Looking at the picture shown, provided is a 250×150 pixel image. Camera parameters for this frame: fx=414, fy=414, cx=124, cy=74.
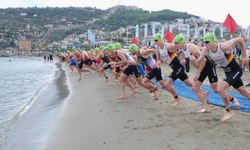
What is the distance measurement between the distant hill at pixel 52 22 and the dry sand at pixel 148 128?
139 metres

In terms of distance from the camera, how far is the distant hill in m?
158

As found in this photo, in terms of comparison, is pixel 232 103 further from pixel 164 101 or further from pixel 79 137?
pixel 79 137

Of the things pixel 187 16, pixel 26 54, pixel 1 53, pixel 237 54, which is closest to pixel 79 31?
pixel 26 54

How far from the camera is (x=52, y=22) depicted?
176625 millimetres

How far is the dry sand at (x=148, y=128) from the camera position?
21.1 ft

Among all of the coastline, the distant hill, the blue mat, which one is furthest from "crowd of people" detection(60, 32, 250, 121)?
the distant hill

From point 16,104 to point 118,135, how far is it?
7.97m

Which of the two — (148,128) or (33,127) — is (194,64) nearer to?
(148,128)

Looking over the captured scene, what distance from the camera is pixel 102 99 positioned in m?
12.6

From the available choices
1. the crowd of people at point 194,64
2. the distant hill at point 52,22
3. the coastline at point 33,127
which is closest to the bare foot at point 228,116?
the crowd of people at point 194,64

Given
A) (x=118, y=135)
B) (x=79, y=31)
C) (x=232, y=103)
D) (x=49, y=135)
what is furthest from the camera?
(x=79, y=31)

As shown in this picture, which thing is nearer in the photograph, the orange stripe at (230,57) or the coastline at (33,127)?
the coastline at (33,127)

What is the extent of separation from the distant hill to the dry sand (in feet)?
457

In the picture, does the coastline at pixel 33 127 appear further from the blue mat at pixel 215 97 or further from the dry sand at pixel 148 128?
the blue mat at pixel 215 97
